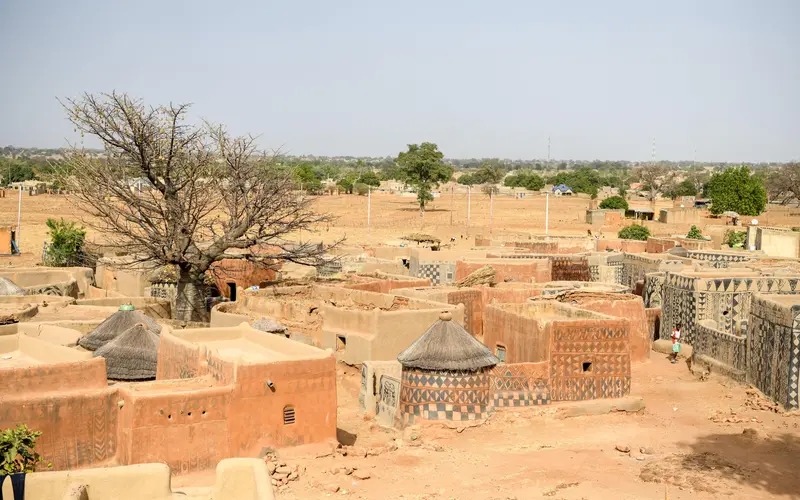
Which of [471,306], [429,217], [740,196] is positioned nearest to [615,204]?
[740,196]

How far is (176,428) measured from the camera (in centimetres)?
1356

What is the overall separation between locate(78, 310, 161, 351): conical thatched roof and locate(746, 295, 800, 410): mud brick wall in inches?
445

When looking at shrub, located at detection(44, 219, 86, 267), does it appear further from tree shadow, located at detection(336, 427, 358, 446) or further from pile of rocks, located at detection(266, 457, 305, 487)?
pile of rocks, located at detection(266, 457, 305, 487)

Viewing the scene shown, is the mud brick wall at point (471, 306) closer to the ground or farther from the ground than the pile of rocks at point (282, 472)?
farther from the ground

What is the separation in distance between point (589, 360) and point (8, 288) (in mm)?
14167

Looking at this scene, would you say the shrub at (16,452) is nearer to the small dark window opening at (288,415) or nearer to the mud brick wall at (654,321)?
the small dark window opening at (288,415)

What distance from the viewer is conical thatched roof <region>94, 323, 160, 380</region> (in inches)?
659

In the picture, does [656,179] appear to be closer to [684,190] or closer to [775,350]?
[684,190]

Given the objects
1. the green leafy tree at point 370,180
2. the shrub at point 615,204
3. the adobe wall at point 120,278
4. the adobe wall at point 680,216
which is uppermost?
the green leafy tree at point 370,180

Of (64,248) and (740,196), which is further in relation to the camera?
(740,196)

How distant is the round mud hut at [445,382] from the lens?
54.0 ft

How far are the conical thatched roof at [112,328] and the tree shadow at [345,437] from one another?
4.13 meters

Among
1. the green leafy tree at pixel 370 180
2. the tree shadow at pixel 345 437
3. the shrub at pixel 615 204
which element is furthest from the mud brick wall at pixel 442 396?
the green leafy tree at pixel 370 180

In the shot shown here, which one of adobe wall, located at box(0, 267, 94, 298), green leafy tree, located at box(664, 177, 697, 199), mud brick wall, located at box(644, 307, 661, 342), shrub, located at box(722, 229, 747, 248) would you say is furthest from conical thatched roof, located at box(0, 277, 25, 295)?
green leafy tree, located at box(664, 177, 697, 199)
